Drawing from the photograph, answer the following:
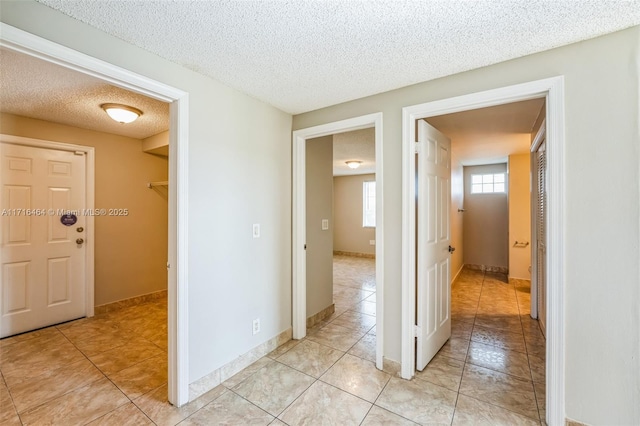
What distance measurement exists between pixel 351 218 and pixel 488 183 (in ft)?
11.6

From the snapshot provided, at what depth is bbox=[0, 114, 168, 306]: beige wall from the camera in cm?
341

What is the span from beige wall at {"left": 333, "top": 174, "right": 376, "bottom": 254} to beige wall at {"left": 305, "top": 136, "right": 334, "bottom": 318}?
4.30 metres

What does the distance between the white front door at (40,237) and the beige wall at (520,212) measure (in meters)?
6.20

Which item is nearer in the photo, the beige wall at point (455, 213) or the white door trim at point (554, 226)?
the white door trim at point (554, 226)

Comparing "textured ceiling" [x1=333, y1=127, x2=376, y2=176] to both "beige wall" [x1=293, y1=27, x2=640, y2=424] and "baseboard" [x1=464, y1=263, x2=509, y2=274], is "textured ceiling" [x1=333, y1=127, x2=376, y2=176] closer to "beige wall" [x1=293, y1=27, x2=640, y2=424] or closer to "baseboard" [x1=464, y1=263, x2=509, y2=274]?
"beige wall" [x1=293, y1=27, x2=640, y2=424]

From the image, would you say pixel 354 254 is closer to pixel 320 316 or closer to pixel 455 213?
pixel 455 213

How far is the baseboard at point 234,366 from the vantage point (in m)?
1.90

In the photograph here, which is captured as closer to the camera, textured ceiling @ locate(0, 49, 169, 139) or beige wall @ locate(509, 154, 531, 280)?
textured ceiling @ locate(0, 49, 169, 139)

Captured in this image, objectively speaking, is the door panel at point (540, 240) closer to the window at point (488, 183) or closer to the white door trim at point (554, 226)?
the white door trim at point (554, 226)

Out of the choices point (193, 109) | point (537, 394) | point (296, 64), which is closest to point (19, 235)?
point (193, 109)

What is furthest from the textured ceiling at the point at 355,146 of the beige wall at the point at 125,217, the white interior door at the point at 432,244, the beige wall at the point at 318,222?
the beige wall at the point at 125,217

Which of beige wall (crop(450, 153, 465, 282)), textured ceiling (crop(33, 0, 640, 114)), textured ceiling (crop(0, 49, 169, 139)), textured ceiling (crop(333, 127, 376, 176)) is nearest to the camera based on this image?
textured ceiling (crop(33, 0, 640, 114))

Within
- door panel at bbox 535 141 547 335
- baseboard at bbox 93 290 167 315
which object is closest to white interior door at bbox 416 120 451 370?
door panel at bbox 535 141 547 335

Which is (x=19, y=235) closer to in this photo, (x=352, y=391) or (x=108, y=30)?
(x=108, y=30)
